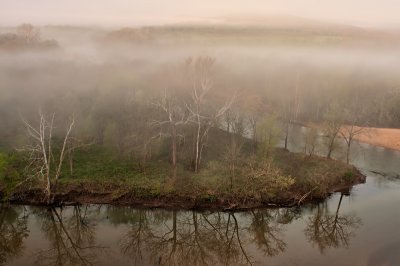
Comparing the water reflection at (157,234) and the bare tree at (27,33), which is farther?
A: the bare tree at (27,33)

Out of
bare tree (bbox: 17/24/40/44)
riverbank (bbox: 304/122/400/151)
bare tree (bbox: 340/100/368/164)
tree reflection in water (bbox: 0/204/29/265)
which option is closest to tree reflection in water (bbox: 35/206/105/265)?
tree reflection in water (bbox: 0/204/29/265)

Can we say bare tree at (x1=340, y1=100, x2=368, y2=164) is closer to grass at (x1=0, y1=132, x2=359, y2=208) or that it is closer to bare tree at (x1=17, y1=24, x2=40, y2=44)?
grass at (x1=0, y1=132, x2=359, y2=208)

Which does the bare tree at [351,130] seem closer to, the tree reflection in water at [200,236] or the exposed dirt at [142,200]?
the exposed dirt at [142,200]

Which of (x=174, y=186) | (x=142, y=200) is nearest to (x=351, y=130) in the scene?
(x=174, y=186)

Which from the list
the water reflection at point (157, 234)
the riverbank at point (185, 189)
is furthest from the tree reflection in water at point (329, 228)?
the riverbank at point (185, 189)

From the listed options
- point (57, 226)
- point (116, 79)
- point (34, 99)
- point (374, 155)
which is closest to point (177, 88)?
point (116, 79)

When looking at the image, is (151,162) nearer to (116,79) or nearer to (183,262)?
(183,262)

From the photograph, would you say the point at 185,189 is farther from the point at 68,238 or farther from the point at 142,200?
the point at 68,238
